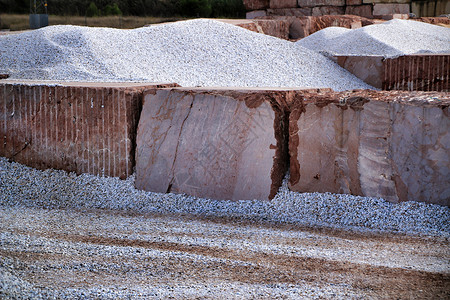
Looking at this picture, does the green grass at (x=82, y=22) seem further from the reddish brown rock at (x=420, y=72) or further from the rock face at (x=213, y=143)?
the rock face at (x=213, y=143)

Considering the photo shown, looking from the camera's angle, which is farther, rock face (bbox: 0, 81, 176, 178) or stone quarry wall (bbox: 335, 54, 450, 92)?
stone quarry wall (bbox: 335, 54, 450, 92)

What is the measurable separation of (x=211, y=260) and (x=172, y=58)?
164 inches

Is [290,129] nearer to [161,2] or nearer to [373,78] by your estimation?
[373,78]

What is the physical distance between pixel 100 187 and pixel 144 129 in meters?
0.50

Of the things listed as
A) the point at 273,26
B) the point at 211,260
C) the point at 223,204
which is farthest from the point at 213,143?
the point at 273,26

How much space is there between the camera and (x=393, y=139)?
10.1 ft

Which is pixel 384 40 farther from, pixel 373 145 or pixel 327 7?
pixel 327 7

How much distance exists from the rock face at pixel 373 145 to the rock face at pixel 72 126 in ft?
3.78

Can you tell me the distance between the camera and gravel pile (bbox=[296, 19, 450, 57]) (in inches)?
316

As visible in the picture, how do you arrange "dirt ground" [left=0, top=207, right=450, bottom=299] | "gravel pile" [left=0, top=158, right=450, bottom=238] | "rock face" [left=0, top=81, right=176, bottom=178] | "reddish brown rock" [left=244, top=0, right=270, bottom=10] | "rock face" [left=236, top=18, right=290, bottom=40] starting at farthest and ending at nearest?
1. "reddish brown rock" [left=244, top=0, right=270, bottom=10]
2. "rock face" [left=236, top=18, right=290, bottom=40]
3. "rock face" [left=0, top=81, right=176, bottom=178]
4. "gravel pile" [left=0, top=158, right=450, bottom=238]
5. "dirt ground" [left=0, top=207, right=450, bottom=299]

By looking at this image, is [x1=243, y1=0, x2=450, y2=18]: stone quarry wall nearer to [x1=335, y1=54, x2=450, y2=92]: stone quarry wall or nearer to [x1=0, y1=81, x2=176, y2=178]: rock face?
[x1=335, y1=54, x2=450, y2=92]: stone quarry wall

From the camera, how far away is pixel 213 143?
342 cm

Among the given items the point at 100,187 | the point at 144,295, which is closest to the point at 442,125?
the point at 144,295

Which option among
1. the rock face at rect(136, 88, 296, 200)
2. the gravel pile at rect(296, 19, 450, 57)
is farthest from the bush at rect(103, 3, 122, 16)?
the rock face at rect(136, 88, 296, 200)
